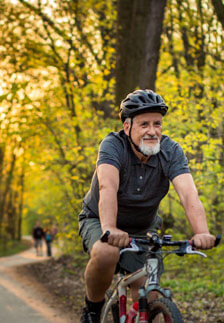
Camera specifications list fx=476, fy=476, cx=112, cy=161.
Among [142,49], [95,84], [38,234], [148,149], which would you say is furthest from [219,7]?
[38,234]

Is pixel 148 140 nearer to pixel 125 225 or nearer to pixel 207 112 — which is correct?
pixel 125 225

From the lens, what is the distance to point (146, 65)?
8125 millimetres

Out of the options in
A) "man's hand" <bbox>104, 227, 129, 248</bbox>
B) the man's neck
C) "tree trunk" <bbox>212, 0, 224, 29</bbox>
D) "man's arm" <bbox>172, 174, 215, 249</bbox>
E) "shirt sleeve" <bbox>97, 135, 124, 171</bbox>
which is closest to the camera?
"man's hand" <bbox>104, 227, 129, 248</bbox>

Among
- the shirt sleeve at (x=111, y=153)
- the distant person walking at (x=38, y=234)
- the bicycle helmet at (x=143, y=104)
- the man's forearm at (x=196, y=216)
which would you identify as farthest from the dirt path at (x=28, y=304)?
the distant person walking at (x=38, y=234)

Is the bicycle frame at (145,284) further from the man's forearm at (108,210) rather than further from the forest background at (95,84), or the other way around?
the forest background at (95,84)

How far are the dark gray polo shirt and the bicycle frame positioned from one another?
1.39 feet

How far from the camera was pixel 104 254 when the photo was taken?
118 inches

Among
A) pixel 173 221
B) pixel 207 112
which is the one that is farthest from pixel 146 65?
pixel 173 221

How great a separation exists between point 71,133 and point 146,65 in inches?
101

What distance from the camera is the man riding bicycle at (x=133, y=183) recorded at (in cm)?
308

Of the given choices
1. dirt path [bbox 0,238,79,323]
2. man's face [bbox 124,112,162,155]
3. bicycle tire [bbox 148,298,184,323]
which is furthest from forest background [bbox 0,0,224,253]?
bicycle tire [bbox 148,298,184,323]

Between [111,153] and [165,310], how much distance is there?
3.69ft

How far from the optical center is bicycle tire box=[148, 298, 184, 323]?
A: 256 centimetres

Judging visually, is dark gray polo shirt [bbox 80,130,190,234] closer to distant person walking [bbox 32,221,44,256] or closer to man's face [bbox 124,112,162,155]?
man's face [bbox 124,112,162,155]
